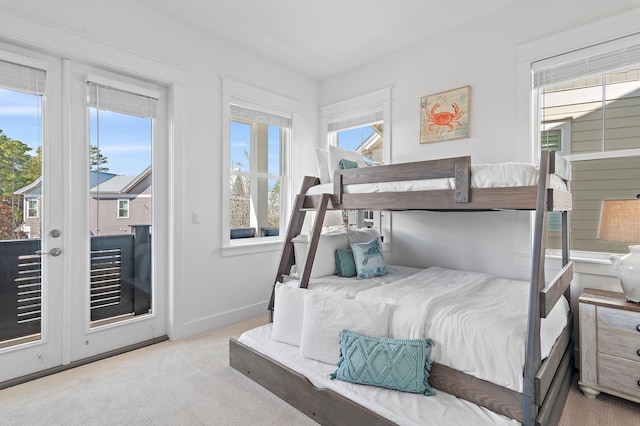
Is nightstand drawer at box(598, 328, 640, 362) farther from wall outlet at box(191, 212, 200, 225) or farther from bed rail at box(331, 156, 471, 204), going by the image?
wall outlet at box(191, 212, 200, 225)

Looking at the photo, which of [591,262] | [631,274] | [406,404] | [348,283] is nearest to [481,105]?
[591,262]

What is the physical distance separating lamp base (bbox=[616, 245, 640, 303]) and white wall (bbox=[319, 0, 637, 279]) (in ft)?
2.24

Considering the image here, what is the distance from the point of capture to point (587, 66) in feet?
8.18

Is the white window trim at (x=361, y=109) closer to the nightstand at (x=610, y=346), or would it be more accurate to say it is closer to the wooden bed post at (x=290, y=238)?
the wooden bed post at (x=290, y=238)

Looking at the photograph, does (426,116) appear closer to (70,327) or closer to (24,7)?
(24,7)

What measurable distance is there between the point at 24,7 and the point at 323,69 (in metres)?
2.65

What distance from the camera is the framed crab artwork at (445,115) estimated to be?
3.04m

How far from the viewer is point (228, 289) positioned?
11.0 ft

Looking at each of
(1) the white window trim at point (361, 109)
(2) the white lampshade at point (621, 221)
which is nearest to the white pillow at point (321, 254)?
(1) the white window trim at point (361, 109)

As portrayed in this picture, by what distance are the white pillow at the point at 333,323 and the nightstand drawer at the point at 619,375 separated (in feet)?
4.45

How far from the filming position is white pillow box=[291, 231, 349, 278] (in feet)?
9.45

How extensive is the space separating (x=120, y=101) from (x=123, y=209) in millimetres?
864

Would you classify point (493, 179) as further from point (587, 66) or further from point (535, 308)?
point (587, 66)

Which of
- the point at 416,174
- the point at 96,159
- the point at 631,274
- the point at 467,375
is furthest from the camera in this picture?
the point at 96,159
